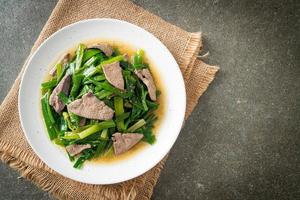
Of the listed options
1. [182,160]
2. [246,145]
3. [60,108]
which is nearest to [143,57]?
[60,108]

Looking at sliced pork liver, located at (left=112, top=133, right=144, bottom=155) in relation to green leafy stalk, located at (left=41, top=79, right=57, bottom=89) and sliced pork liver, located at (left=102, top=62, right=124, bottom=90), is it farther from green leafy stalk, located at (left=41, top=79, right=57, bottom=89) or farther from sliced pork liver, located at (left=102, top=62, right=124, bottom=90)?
green leafy stalk, located at (left=41, top=79, right=57, bottom=89)

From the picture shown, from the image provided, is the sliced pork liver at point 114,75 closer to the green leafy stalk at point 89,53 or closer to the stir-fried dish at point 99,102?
the stir-fried dish at point 99,102

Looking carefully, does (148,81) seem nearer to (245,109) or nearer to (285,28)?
(245,109)

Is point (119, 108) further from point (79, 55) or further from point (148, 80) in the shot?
point (79, 55)

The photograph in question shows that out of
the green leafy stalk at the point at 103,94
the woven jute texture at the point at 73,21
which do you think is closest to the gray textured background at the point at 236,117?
the woven jute texture at the point at 73,21

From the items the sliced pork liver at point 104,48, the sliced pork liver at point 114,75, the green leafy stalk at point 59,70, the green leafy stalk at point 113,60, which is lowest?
the green leafy stalk at point 59,70

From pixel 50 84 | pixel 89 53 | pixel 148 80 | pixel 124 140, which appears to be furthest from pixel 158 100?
pixel 50 84

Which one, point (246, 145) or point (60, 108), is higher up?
point (60, 108)
